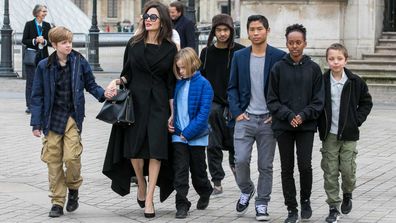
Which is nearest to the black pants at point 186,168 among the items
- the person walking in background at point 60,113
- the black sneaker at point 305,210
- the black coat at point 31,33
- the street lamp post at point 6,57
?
the person walking in background at point 60,113

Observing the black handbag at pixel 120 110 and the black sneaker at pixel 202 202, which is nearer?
the black handbag at pixel 120 110

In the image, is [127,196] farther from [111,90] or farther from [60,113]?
[111,90]

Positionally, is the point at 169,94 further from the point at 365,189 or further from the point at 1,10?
the point at 1,10

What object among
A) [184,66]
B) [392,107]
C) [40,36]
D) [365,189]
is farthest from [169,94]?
[392,107]

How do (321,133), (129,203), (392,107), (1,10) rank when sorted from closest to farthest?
(321,133)
(129,203)
(392,107)
(1,10)

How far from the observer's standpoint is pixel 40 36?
57.1ft

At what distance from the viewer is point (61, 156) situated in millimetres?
9273

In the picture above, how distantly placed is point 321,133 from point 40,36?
9248mm

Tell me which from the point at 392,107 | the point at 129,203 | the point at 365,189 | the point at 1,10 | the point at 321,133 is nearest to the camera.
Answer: the point at 321,133

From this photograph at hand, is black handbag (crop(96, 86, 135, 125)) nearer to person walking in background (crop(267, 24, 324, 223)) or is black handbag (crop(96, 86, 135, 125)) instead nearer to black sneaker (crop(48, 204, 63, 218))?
black sneaker (crop(48, 204, 63, 218))

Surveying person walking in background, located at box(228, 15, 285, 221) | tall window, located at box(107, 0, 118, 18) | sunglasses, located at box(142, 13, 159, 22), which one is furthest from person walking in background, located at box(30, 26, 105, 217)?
tall window, located at box(107, 0, 118, 18)

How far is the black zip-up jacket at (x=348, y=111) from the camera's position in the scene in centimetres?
888

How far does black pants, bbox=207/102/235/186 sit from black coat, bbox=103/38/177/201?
98cm

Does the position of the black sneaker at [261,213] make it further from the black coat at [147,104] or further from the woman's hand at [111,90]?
the woman's hand at [111,90]
